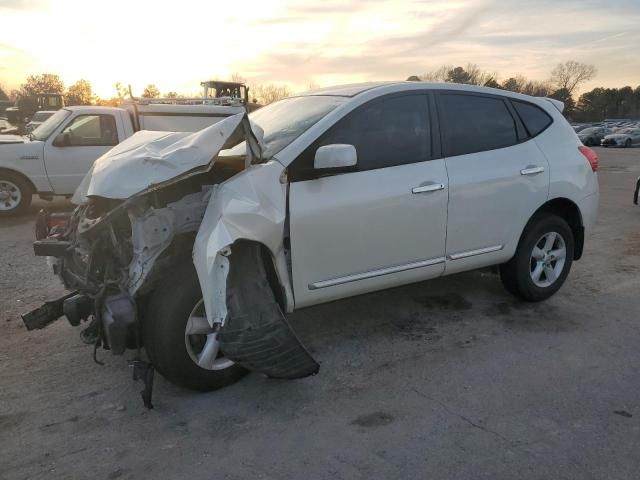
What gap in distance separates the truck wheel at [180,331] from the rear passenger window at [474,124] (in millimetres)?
2223

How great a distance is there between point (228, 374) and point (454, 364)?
1.57 meters

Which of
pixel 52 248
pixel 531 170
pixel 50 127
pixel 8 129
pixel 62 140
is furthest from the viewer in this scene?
pixel 8 129

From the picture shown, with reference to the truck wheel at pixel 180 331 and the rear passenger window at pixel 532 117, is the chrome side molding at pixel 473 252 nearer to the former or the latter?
the rear passenger window at pixel 532 117

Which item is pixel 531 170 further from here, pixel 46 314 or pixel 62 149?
pixel 62 149

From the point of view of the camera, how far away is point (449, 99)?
418 cm

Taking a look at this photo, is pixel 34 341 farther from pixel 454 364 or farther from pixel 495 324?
pixel 495 324

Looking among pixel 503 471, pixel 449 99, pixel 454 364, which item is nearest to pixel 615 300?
pixel 454 364

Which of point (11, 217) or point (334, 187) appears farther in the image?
point (11, 217)

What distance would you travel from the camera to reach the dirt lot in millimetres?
2660

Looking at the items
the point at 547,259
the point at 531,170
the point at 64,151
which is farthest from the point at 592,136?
the point at 531,170

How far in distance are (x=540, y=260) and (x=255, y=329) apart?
2891 mm

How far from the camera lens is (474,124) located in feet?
13.9

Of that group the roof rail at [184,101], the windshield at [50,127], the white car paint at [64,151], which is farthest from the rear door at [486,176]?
the windshield at [50,127]

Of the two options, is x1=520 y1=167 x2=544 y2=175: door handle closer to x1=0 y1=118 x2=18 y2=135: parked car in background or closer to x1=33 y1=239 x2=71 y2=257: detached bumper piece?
x1=33 y1=239 x2=71 y2=257: detached bumper piece
